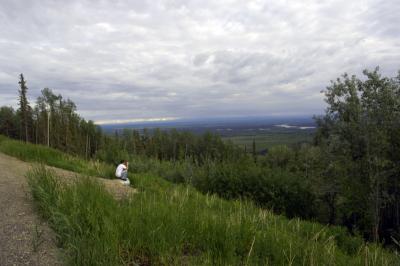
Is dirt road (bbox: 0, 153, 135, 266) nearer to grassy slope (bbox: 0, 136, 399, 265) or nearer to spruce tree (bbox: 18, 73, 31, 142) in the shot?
grassy slope (bbox: 0, 136, 399, 265)

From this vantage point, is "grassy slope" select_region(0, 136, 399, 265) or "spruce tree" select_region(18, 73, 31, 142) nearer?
"grassy slope" select_region(0, 136, 399, 265)

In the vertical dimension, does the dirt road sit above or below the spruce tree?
below

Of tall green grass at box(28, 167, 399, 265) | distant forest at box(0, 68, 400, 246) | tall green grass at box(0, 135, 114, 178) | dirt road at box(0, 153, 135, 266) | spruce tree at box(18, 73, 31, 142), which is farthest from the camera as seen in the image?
spruce tree at box(18, 73, 31, 142)

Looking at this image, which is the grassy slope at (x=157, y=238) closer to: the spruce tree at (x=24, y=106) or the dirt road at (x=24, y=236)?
the dirt road at (x=24, y=236)

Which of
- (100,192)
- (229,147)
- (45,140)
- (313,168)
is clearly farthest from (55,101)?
(100,192)

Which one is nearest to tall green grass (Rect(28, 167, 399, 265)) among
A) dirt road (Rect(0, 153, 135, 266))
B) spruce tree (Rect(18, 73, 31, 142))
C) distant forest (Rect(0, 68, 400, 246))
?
dirt road (Rect(0, 153, 135, 266))

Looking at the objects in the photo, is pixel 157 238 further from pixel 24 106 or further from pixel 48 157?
pixel 24 106

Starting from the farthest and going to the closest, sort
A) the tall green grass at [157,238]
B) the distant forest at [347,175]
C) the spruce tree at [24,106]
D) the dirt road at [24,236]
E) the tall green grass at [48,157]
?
1. the spruce tree at [24,106]
2. the distant forest at [347,175]
3. the tall green grass at [48,157]
4. the dirt road at [24,236]
5. the tall green grass at [157,238]

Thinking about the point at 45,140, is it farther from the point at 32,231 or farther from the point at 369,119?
the point at 32,231

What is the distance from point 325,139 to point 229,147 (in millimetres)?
74146

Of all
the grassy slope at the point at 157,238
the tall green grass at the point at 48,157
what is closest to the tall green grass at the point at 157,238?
the grassy slope at the point at 157,238

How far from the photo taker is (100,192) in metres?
→ 4.85

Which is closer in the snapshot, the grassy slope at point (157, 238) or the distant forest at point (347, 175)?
the grassy slope at point (157, 238)

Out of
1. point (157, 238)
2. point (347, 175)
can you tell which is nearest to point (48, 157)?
point (157, 238)
